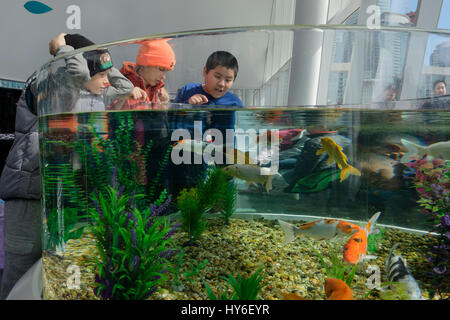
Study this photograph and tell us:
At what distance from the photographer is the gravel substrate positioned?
0.83 m

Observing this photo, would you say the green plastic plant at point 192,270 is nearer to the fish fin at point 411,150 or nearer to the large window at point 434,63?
the fish fin at point 411,150

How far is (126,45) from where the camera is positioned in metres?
0.85

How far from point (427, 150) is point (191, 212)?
0.69 metres

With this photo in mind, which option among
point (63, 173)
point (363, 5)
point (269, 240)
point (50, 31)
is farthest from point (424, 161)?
point (50, 31)

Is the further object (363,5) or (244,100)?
(363,5)

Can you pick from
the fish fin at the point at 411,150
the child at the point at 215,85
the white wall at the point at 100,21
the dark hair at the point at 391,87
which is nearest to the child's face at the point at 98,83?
the child at the point at 215,85

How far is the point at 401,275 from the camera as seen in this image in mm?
808

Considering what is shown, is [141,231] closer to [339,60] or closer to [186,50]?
[186,50]

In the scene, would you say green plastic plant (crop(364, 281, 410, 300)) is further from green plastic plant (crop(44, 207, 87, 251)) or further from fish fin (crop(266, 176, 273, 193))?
green plastic plant (crop(44, 207, 87, 251))

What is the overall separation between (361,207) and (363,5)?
2.64 meters

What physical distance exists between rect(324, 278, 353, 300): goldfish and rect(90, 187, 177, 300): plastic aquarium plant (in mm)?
413

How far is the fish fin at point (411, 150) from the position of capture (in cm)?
86

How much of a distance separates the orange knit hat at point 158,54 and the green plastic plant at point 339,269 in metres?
0.69

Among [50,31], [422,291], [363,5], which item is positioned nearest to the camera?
[422,291]
